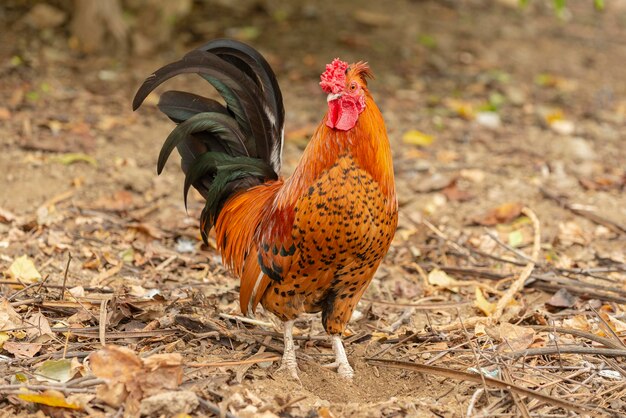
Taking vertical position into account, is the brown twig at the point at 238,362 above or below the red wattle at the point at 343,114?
below

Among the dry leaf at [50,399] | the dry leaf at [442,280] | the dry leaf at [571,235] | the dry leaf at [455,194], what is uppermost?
the dry leaf at [455,194]

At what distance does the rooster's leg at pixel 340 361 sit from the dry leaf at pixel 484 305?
995 millimetres

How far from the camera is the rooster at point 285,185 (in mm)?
3756

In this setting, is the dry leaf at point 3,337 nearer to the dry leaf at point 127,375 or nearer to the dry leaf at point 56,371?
the dry leaf at point 56,371

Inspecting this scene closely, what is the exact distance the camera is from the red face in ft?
12.2

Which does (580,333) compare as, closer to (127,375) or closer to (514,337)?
(514,337)

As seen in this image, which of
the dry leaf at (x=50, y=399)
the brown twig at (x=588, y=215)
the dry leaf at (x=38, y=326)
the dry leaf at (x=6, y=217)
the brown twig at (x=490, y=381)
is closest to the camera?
the dry leaf at (x=50, y=399)

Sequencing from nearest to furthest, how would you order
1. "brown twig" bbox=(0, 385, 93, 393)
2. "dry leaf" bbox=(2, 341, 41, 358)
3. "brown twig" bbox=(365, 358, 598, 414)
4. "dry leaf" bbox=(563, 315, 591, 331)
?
"brown twig" bbox=(0, 385, 93, 393), "brown twig" bbox=(365, 358, 598, 414), "dry leaf" bbox=(2, 341, 41, 358), "dry leaf" bbox=(563, 315, 591, 331)

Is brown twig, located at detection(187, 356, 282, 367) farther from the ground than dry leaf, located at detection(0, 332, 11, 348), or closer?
closer

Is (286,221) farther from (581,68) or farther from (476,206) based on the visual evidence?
(581,68)

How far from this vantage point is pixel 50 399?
3.35 m

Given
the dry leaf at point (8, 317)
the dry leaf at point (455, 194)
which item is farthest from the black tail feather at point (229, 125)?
the dry leaf at point (455, 194)

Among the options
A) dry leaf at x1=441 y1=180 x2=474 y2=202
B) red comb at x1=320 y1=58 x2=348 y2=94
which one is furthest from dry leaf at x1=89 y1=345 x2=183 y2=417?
dry leaf at x1=441 y1=180 x2=474 y2=202

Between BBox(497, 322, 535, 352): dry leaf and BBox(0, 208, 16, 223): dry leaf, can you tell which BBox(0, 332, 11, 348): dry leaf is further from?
BBox(497, 322, 535, 352): dry leaf
